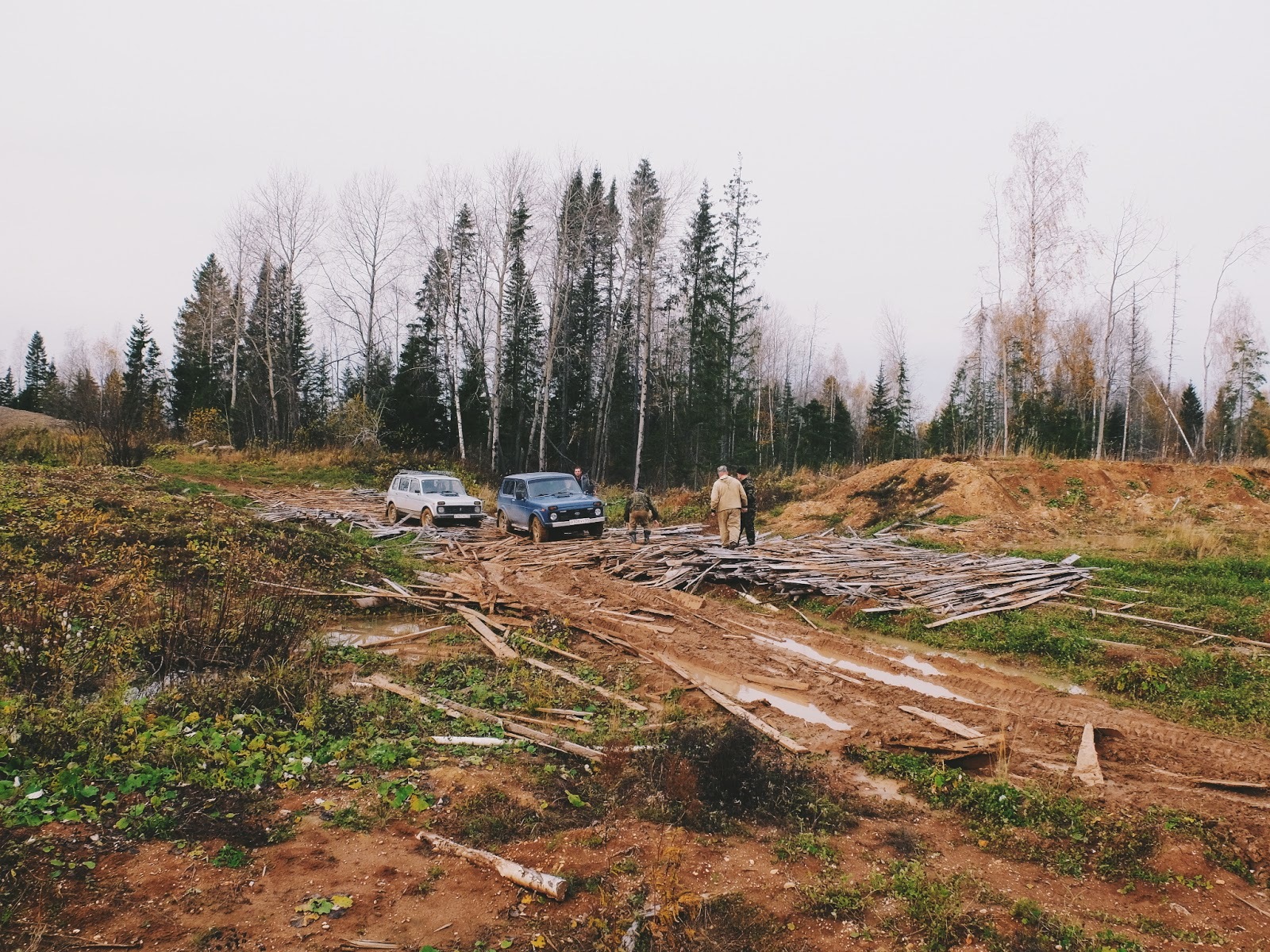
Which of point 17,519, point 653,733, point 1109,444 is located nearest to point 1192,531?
point 653,733

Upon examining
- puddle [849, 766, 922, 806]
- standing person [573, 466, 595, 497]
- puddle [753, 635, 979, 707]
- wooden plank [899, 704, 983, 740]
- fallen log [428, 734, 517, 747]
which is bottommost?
puddle [849, 766, 922, 806]

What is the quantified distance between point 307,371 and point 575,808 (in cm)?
5636

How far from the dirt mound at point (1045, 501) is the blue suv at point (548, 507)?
7.19 metres

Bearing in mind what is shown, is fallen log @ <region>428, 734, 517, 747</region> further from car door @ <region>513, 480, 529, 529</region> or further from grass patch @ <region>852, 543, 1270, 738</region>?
car door @ <region>513, 480, 529, 529</region>

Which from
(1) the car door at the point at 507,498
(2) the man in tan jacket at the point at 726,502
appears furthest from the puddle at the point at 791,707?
(1) the car door at the point at 507,498

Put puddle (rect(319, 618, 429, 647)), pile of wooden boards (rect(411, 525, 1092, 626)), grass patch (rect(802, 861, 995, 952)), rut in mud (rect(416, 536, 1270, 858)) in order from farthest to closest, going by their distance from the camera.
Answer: pile of wooden boards (rect(411, 525, 1092, 626)), puddle (rect(319, 618, 429, 647)), rut in mud (rect(416, 536, 1270, 858)), grass patch (rect(802, 861, 995, 952))

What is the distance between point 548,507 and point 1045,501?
50.4 feet

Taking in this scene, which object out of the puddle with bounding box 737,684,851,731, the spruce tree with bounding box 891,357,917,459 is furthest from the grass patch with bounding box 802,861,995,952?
the spruce tree with bounding box 891,357,917,459

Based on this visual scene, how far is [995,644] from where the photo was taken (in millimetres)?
9922

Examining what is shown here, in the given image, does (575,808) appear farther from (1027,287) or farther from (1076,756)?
(1027,287)

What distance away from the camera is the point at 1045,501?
68.7 feet

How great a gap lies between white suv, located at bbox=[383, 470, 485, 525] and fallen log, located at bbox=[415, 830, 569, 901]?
53.8 feet

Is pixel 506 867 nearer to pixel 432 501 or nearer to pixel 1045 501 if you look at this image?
pixel 432 501

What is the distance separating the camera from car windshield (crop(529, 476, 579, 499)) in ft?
63.8
